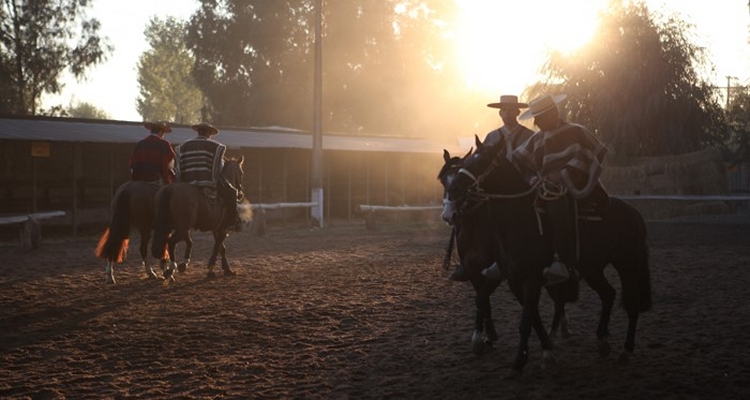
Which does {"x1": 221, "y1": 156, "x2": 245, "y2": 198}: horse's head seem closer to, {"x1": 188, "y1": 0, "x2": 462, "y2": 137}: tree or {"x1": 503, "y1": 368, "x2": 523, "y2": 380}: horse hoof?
{"x1": 503, "y1": 368, "x2": 523, "y2": 380}: horse hoof

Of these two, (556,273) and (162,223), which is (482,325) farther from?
(162,223)

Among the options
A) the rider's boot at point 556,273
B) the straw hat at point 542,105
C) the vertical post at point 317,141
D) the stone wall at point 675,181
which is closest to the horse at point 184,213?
the straw hat at point 542,105

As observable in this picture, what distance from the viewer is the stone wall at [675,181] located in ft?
104

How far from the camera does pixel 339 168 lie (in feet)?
105

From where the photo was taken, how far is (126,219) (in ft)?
38.5

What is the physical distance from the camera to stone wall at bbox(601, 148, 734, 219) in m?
31.8

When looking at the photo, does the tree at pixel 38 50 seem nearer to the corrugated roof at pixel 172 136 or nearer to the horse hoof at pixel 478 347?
the corrugated roof at pixel 172 136

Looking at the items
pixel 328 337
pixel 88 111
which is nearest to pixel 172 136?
pixel 328 337

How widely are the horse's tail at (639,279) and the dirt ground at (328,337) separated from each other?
42 cm

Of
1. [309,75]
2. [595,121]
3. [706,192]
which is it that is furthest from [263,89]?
[706,192]

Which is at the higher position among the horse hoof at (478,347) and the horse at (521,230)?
the horse at (521,230)

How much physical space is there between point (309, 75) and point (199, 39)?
7547 mm

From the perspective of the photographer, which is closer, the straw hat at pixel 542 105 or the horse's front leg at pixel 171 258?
the straw hat at pixel 542 105

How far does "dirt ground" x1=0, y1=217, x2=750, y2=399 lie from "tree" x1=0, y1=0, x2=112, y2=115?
33061mm
